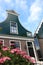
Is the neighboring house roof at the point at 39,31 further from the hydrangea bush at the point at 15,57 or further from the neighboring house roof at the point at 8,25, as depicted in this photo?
the hydrangea bush at the point at 15,57

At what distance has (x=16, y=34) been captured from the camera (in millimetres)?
17594

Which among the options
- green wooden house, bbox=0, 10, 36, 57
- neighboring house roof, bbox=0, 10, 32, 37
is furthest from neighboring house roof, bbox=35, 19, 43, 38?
neighboring house roof, bbox=0, 10, 32, 37

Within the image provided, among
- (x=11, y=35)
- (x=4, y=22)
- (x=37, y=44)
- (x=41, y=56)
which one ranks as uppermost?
(x=4, y=22)

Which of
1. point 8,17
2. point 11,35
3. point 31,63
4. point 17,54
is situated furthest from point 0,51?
point 8,17

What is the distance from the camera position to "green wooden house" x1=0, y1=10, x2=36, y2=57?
16.7 metres

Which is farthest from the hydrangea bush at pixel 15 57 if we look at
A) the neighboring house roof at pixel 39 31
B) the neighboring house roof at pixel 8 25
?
the neighboring house roof at pixel 39 31

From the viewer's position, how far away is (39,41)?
19.5m

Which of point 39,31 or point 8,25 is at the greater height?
point 8,25

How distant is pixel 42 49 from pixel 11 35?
4.75m

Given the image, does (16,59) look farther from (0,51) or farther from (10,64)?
(0,51)

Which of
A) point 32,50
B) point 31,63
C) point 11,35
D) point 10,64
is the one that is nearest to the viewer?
point 10,64

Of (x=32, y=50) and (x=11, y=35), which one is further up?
(x=11, y=35)

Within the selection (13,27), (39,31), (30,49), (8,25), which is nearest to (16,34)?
(13,27)

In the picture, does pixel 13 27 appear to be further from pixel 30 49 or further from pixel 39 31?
pixel 39 31
